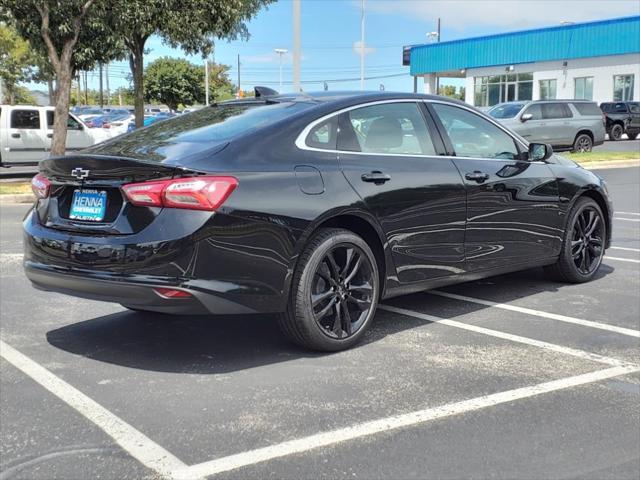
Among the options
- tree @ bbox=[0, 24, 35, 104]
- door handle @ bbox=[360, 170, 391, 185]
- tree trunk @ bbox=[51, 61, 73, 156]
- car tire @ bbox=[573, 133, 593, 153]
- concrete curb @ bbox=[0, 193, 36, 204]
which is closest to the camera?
door handle @ bbox=[360, 170, 391, 185]

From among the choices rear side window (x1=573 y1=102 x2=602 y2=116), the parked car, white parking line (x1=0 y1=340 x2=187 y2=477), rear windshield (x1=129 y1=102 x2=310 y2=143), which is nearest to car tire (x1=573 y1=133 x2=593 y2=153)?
rear side window (x1=573 y1=102 x2=602 y2=116)

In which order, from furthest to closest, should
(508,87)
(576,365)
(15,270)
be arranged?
(508,87) → (15,270) → (576,365)

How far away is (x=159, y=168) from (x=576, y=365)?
107 inches

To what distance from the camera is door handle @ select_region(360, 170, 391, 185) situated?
456 centimetres

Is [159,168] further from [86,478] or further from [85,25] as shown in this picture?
[85,25]

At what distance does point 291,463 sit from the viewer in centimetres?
302

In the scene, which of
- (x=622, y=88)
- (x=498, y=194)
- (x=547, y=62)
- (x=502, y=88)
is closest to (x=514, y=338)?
(x=498, y=194)

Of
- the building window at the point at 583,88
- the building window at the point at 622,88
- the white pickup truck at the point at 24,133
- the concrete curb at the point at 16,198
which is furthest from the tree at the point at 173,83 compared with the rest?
the concrete curb at the point at 16,198

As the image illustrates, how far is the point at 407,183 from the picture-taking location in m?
4.80

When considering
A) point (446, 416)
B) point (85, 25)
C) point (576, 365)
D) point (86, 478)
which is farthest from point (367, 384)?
point (85, 25)

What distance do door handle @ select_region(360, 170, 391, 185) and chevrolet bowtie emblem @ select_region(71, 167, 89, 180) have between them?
1.68 meters

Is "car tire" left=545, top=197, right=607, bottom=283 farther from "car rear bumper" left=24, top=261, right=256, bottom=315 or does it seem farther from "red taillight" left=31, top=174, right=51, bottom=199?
"red taillight" left=31, top=174, right=51, bottom=199

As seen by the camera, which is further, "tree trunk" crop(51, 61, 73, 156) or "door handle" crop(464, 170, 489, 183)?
"tree trunk" crop(51, 61, 73, 156)

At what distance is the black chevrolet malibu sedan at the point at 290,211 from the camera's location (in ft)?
12.8
